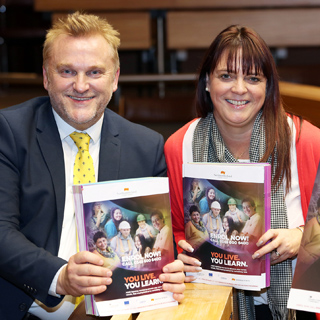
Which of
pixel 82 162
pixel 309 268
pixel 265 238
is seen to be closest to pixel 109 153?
pixel 82 162

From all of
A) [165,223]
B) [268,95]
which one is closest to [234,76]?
[268,95]

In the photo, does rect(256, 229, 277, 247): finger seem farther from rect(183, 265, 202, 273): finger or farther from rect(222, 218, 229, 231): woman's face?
rect(183, 265, 202, 273): finger

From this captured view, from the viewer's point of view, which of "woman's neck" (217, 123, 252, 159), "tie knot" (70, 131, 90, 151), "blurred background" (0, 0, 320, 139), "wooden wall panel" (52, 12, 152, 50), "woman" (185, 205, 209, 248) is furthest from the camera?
"wooden wall panel" (52, 12, 152, 50)

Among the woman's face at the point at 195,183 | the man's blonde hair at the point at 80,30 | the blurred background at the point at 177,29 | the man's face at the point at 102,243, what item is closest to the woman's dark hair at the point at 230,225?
the woman's face at the point at 195,183

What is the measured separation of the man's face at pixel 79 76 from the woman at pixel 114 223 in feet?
1.72

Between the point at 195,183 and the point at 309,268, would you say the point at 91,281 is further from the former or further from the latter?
the point at 309,268

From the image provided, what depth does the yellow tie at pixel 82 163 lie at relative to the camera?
1.75 meters

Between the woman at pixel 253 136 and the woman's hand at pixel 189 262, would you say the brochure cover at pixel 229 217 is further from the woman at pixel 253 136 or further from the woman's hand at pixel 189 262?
the woman at pixel 253 136

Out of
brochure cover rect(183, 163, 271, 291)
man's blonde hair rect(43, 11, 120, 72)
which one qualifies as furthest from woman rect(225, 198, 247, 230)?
man's blonde hair rect(43, 11, 120, 72)

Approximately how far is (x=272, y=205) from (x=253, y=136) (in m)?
0.27

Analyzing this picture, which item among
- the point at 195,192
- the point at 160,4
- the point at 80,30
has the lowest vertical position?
the point at 195,192

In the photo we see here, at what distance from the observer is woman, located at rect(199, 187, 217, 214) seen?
1.46 metres

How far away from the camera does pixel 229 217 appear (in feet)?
4.74

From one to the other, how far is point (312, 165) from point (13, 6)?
5.09m
